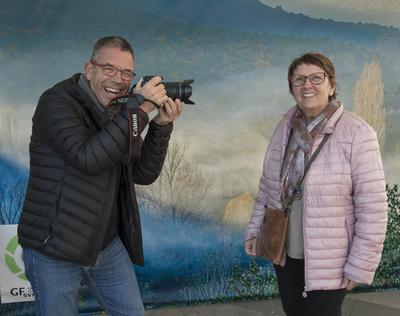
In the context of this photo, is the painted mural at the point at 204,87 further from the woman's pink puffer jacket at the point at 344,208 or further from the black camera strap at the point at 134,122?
the black camera strap at the point at 134,122

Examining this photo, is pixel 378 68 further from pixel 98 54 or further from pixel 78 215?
pixel 78 215

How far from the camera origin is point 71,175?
1797 millimetres

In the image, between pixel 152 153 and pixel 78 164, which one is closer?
Answer: pixel 78 164

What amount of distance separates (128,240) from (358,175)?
3.34 ft

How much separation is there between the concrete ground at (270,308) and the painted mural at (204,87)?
7 cm

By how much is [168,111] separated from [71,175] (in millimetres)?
454

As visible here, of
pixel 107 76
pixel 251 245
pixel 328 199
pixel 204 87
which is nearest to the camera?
pixel 107 76

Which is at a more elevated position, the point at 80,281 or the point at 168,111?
the point at 168,111

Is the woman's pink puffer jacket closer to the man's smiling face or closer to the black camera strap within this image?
the black camera strap

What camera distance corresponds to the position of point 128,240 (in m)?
2.13

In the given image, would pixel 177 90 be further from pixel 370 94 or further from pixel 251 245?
pixel 370 94

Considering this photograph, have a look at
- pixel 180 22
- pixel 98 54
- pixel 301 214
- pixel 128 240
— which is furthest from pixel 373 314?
pixel 98 54

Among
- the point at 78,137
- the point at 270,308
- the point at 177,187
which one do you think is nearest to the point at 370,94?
the point at 177,187

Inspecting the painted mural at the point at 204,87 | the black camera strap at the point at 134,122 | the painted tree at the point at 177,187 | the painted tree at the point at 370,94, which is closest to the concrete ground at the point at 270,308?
the painted mural at the point at 204,87
